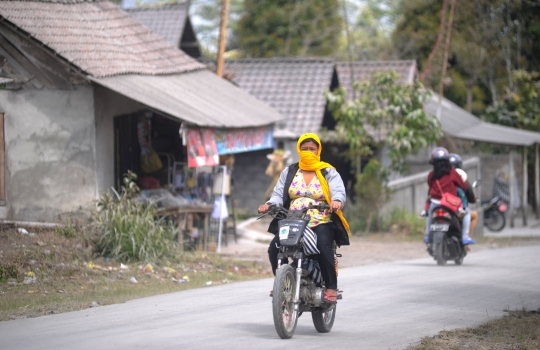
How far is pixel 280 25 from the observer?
3878 centimetres

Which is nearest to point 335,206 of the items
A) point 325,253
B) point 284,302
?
point 325,253

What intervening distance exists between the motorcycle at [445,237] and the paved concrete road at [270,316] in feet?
3.68

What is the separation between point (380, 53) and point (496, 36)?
26.6 ft

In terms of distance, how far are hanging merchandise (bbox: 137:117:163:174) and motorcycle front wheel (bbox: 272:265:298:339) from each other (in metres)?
9.06

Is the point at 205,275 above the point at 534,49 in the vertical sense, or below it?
below

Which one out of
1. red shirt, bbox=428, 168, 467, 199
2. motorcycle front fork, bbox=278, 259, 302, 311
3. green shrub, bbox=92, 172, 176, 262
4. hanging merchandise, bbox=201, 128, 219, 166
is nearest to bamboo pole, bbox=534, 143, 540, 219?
red shirt, bbox=428, 168, 467, 199

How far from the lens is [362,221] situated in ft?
68.5

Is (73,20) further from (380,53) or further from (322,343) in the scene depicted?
(380,53)

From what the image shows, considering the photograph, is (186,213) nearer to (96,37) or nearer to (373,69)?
(96,37)

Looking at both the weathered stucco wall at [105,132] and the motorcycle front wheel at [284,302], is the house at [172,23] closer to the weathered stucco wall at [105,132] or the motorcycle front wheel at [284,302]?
the weathered stucco wall at [105,132]

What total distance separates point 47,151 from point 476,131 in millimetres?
15229

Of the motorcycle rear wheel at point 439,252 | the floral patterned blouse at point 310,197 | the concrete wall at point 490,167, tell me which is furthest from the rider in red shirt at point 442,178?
the concrete wall at point 490,167

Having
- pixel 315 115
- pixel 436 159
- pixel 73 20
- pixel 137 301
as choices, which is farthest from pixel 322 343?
pixel 315 115

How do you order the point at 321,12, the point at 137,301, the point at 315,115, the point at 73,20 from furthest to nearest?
the point at 321,12 < the point at 315,115 < the point at 73,20 < the point at 137,301
